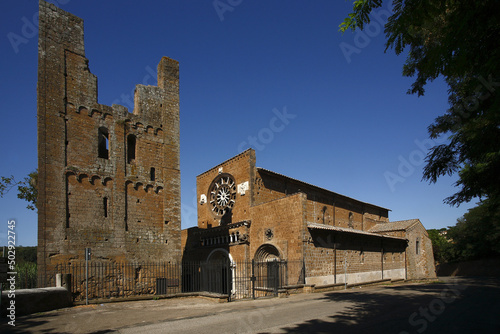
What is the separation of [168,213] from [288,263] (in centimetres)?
728

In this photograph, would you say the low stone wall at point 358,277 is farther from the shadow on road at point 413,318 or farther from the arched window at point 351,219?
the shadow on road at point 413,318

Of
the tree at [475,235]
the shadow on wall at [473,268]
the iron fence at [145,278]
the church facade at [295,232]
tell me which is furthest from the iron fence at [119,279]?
the shadow on wall at [473,268]

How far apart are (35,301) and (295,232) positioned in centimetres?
1229

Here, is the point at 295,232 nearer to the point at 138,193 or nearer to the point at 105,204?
the point at 138,193

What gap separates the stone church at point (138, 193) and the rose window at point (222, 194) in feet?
0.62

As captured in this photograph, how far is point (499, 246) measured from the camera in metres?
33.6

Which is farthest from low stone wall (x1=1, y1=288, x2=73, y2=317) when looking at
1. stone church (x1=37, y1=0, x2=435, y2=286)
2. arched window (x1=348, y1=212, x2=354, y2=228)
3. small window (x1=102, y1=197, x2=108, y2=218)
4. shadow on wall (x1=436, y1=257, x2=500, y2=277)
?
shadow on wall (x1=436, y1=257, x2=500, y2=277)

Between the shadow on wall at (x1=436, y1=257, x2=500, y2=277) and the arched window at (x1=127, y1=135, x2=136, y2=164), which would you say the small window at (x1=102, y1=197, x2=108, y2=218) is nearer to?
the arched window at (x1=127, y1=135, x2=136, y2=164)

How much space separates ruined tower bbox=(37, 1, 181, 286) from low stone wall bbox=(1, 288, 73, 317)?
271cm

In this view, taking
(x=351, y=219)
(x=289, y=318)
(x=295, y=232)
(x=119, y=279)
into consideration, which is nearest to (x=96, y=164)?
(x=119, y=279)

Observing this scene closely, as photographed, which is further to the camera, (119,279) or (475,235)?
(475,235)

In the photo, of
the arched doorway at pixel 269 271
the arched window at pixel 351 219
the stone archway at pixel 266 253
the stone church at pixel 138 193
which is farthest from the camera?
the arched window at pixel 351 219

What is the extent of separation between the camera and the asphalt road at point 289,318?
316 inches

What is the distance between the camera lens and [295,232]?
18.5 metres
